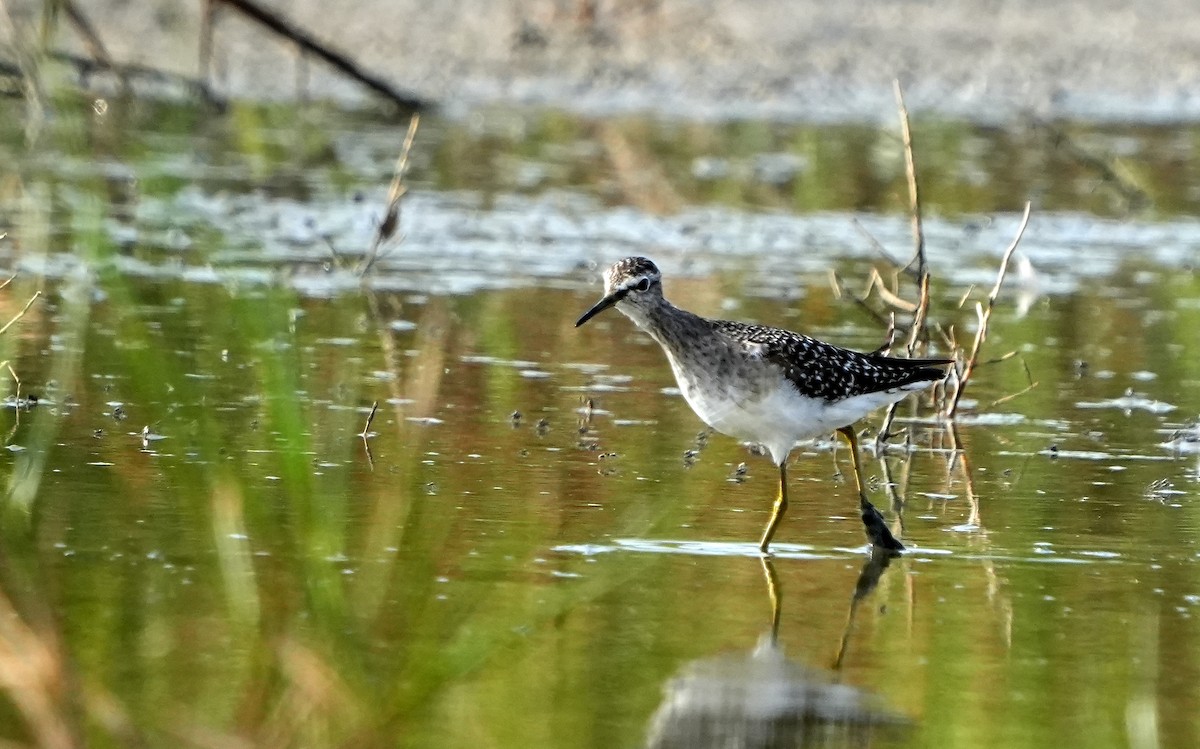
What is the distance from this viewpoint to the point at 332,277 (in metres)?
13.0

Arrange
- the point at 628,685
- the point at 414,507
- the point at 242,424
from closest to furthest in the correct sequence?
the point at 628,685, the point at 414,507, the point at 242,424

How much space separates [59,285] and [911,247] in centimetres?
580

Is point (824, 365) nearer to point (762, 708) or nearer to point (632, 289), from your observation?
point (632, 289)

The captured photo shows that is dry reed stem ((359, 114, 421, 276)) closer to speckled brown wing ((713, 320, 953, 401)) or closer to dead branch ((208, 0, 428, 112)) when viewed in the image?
dead branch ((208, 0, 428, 112))

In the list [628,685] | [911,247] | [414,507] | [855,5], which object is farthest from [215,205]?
[855,5]

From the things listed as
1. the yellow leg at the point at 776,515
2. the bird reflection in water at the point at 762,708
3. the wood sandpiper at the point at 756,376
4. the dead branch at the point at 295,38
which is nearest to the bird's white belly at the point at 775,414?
the wood sandpiper at the point at 756,376

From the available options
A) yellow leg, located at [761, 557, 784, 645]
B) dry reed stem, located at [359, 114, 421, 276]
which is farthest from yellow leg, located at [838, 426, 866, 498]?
dry reed stem, located at [359, 114, 421, 276]

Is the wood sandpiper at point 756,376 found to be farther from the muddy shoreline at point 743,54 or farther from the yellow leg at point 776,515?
the muddy shoreline at point 743,54

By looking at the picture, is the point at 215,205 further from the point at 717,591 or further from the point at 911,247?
the point at 717,591

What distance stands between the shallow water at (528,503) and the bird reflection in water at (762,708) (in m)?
0.02

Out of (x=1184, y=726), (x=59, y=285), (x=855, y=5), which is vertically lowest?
(x=1184, y=726)

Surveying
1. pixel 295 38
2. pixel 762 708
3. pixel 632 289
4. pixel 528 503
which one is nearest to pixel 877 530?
pixel 632 289

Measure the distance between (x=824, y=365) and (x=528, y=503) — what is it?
1157 mm

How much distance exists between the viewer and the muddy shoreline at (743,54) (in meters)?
22.2
